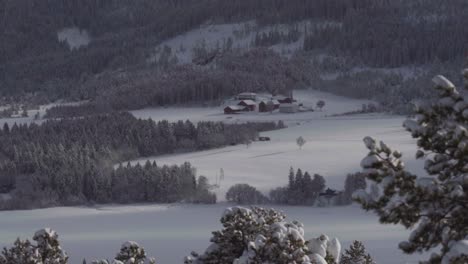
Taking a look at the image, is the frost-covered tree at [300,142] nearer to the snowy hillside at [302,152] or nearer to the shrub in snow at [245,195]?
the snowy hillside at [302,152]

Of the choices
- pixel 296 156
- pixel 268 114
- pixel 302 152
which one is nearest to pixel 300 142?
pixel 302 152

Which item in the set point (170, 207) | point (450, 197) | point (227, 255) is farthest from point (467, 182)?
point (170, 207)

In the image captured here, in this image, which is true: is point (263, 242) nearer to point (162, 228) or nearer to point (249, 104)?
point (162, 228)

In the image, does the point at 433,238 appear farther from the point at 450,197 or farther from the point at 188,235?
the point at 188,235

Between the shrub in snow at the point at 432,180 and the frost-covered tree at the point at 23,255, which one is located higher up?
the shrub in snow at the point at 432,180

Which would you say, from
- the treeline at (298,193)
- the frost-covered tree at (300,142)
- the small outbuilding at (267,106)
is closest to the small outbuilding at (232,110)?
the small outbuilding at (267,106)

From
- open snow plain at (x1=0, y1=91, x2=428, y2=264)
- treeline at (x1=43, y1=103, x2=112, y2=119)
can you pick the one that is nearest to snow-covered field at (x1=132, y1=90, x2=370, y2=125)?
treeline at (x1=43, y1=103, x2=112, y2=119)

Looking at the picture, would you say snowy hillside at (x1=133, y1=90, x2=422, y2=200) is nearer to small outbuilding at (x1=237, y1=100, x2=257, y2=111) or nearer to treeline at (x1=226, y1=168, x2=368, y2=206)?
treeline at (x1=226, y1=168, x2=368, y2=206)
